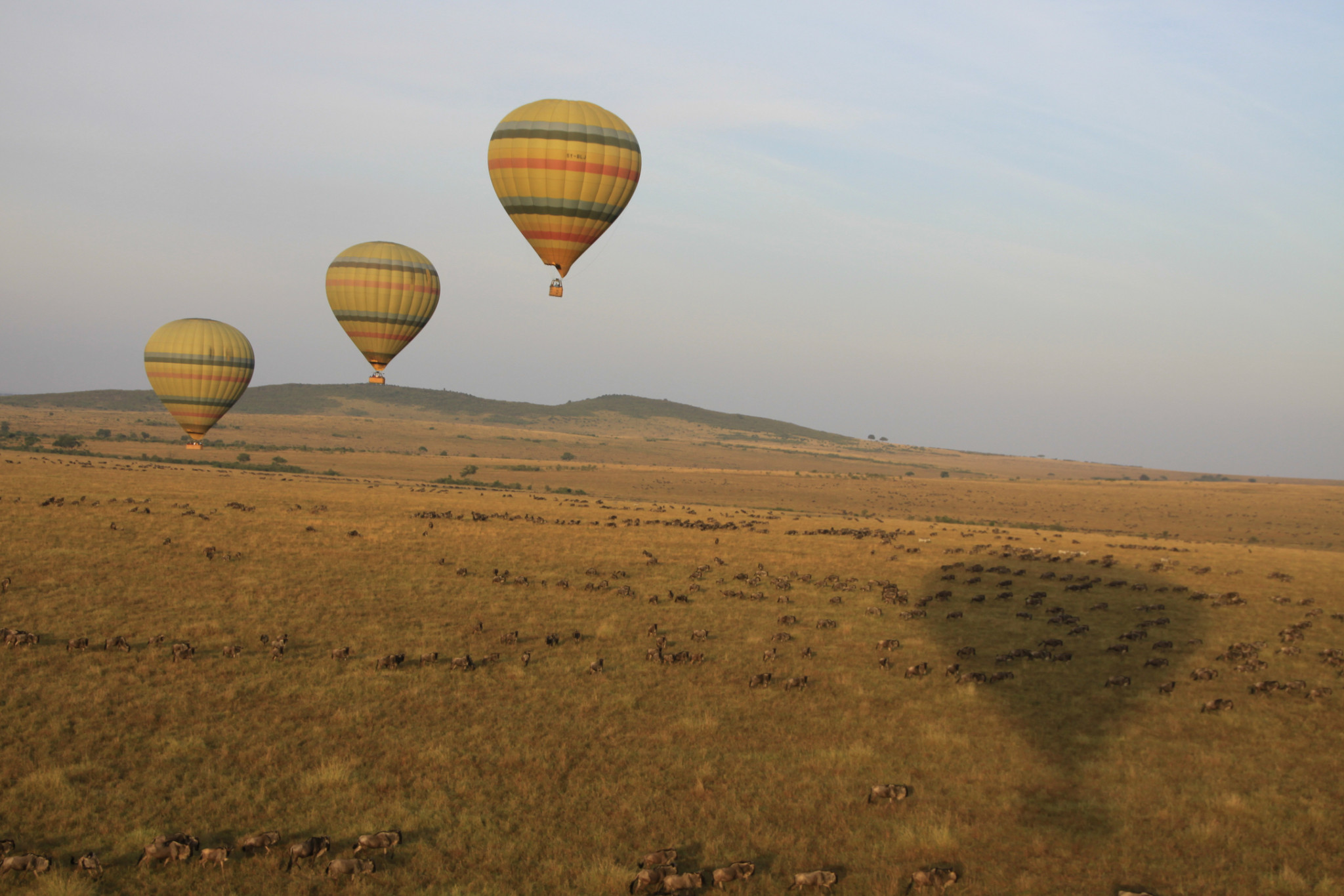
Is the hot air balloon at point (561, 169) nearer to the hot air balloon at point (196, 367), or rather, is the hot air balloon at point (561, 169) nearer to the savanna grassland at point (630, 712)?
the savanna grassland at point (630, 712)

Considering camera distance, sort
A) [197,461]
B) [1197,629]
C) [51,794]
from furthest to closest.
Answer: [197,461] < [1197,629] < [51,794]

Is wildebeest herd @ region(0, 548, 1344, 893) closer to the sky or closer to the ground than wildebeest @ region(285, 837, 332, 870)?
closer to the sky

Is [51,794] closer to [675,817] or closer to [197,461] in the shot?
[675,817]

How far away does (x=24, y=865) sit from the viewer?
11.1 m

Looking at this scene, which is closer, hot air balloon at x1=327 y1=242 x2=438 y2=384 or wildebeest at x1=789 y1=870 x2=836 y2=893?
wildebeest at x1=789 y1=870 x2=836 y2=893

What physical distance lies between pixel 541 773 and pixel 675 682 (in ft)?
16.7

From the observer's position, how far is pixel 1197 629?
25.6 meters

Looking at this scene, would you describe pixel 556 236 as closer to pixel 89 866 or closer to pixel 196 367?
pixel 196 367

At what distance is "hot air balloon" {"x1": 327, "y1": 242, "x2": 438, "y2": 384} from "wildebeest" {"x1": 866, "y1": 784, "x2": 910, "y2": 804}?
3647 centimetres

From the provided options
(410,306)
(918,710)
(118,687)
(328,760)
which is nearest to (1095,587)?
(918,710)

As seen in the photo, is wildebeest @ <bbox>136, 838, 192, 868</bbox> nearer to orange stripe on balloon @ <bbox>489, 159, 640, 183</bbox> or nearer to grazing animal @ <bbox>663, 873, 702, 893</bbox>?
grazing animal @ <bbox>663, 873, 702, 893</bbox>

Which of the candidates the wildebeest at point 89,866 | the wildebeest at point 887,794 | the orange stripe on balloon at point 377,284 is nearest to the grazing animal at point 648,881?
the wildebeest at point 887,794

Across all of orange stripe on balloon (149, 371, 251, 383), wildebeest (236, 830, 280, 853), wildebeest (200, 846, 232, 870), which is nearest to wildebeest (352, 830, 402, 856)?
wildebeest (236, 830, 280, 853)

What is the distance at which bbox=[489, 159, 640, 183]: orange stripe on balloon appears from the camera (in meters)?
36.3
